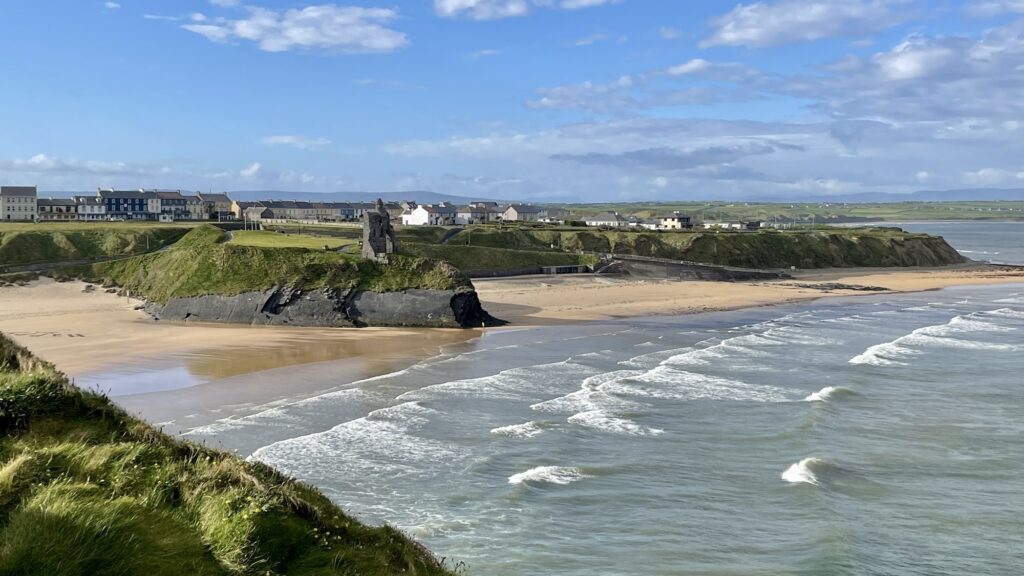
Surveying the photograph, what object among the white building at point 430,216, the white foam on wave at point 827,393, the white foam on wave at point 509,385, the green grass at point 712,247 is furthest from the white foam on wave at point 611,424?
the white building at point 430,216

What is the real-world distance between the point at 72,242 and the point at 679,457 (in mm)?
66499

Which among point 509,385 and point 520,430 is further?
point 509,385

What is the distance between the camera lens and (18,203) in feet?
358

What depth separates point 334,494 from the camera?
18.3 meters

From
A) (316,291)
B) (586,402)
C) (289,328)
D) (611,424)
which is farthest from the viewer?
(316,291)

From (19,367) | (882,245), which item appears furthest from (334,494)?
(882,245)

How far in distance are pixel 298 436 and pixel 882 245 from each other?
10962 centimetres

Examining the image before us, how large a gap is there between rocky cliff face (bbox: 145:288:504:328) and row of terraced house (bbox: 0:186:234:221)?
7450cm

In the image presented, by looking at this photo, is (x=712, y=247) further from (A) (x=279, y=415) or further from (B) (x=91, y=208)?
(B) (x=91, y=208)

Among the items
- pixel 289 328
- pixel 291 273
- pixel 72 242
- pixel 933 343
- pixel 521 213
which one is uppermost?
pixel 521 213

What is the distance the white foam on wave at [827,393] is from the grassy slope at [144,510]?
73.8 feet

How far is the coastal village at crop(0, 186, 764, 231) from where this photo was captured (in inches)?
4355

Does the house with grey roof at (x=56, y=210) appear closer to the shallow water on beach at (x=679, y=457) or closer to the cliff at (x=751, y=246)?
the cliff at (x=751, y=246)

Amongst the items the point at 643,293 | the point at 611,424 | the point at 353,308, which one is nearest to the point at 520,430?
the point at 611,424
